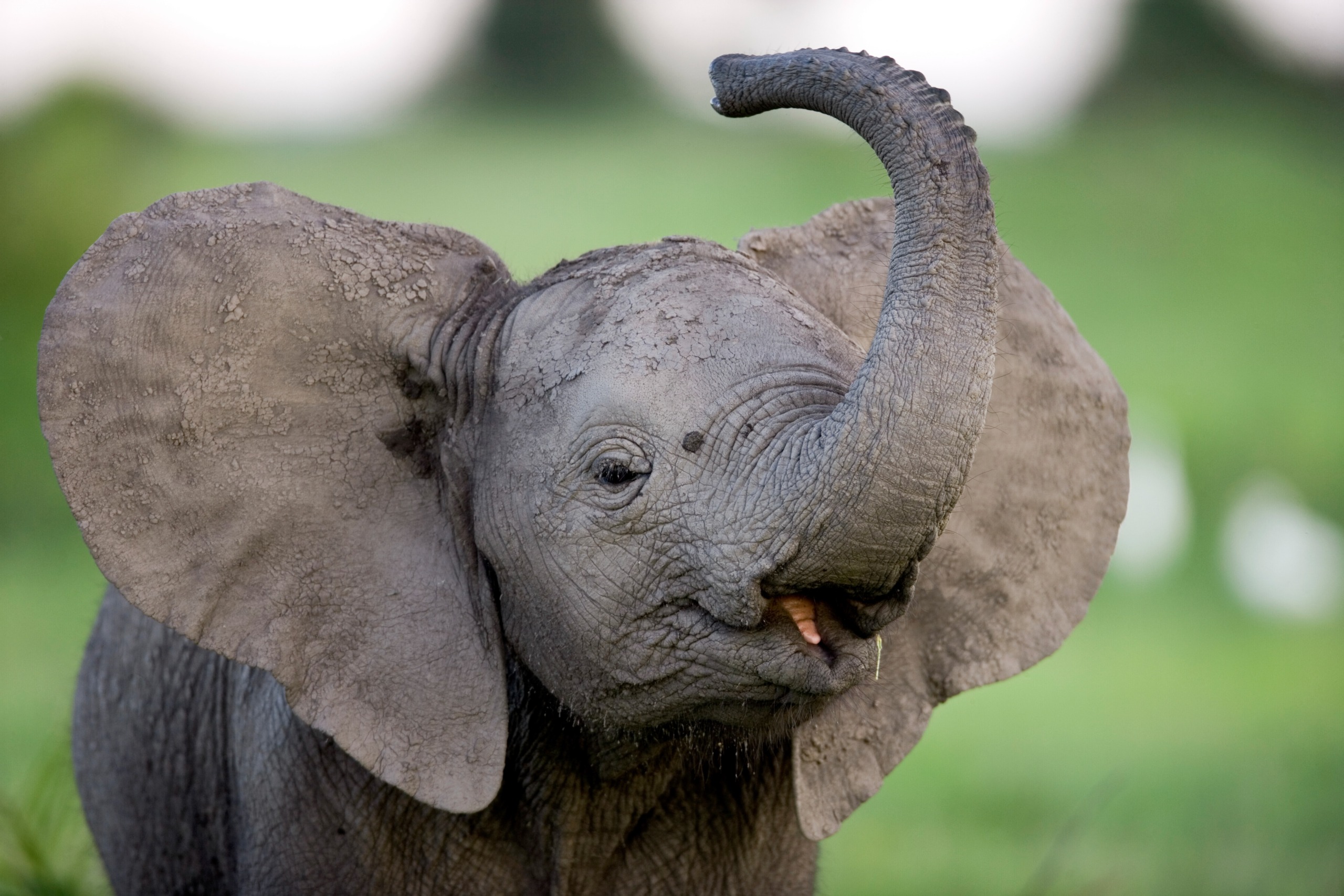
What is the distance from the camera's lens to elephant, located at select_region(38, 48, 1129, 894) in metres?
2.85

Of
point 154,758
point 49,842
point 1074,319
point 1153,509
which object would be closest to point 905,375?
point 154,758

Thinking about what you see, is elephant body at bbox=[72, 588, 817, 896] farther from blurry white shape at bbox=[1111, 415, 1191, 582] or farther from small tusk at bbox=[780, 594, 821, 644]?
blurry white shape at bbox=[1111, 415, 1191, 582]

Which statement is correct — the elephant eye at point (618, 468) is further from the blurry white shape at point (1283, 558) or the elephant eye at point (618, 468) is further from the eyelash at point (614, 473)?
the blurry white shape at point (1283, 558)

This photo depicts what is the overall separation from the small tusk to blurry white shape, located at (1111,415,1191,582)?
9477mm

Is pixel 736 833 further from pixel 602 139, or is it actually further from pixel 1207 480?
pixel 602 139

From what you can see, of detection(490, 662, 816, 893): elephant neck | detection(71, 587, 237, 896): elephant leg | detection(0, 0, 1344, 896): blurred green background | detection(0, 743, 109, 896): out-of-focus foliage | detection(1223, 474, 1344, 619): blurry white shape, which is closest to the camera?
detection(490, 662, 816, 893): elephant neck

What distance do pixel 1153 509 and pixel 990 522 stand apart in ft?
30.0

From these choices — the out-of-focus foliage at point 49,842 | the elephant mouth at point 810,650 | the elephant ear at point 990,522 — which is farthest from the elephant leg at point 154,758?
the elephant mouth at point 810,650

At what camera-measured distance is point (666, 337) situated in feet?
10.4

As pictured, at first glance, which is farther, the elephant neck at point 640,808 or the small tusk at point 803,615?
the elephant neck at point 640,808

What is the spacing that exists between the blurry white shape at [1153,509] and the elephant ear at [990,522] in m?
8.39

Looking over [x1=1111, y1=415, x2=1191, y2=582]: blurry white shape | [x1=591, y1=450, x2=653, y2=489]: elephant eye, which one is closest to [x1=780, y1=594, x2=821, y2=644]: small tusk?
[x1=591, y1=450, x2=653, y2=489]: elephant eye

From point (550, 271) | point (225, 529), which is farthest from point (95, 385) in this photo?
point (550, 271)

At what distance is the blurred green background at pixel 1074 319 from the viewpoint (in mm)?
7566
